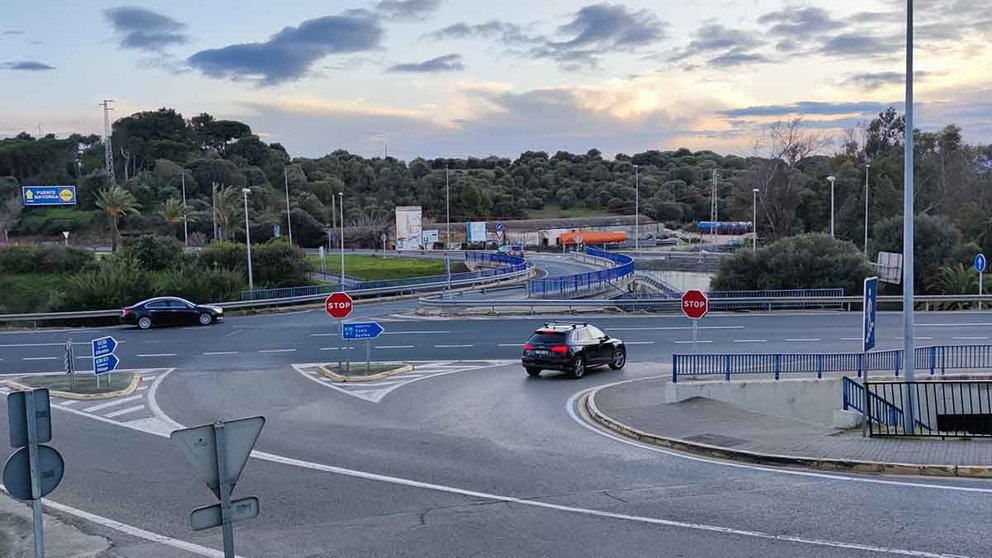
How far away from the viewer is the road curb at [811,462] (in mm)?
12281

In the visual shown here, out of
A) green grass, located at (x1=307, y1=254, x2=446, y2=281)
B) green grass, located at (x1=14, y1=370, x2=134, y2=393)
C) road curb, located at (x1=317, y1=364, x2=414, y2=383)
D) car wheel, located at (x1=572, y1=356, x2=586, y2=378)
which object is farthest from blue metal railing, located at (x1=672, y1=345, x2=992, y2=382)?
green grass, located at (x1=307, y1=254, x2=446, y2=281)

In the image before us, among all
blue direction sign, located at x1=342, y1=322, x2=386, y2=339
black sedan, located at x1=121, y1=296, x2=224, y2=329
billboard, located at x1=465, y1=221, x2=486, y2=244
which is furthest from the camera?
billboard, located at x1=465, y1=221, x2=486, y2=244

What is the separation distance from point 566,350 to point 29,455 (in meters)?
17.1

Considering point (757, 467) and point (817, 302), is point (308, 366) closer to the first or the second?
point (757, 467)

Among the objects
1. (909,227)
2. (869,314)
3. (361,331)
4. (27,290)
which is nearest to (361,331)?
(361,331)

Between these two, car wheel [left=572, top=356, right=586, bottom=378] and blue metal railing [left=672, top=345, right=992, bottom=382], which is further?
car wheel [left=572, top=356, right=586, bottom=378]

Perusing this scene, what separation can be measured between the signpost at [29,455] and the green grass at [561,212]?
12394 centimetres

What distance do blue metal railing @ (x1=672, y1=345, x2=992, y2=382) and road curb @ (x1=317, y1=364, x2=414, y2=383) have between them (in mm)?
8156

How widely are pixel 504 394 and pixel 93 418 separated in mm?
9424

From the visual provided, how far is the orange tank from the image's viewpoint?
9344 centimetres

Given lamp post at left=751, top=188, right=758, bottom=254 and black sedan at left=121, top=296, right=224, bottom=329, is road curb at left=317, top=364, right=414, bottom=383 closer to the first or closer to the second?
black sedan at left=121, top=296, right=224, bottom=329

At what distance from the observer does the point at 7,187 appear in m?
104

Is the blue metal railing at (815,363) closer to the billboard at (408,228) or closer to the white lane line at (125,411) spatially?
the white lane line at (125,411)

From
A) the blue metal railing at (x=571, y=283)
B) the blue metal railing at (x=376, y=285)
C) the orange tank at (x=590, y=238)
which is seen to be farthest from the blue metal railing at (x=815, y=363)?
the orange tank at (x=590, y=238)
